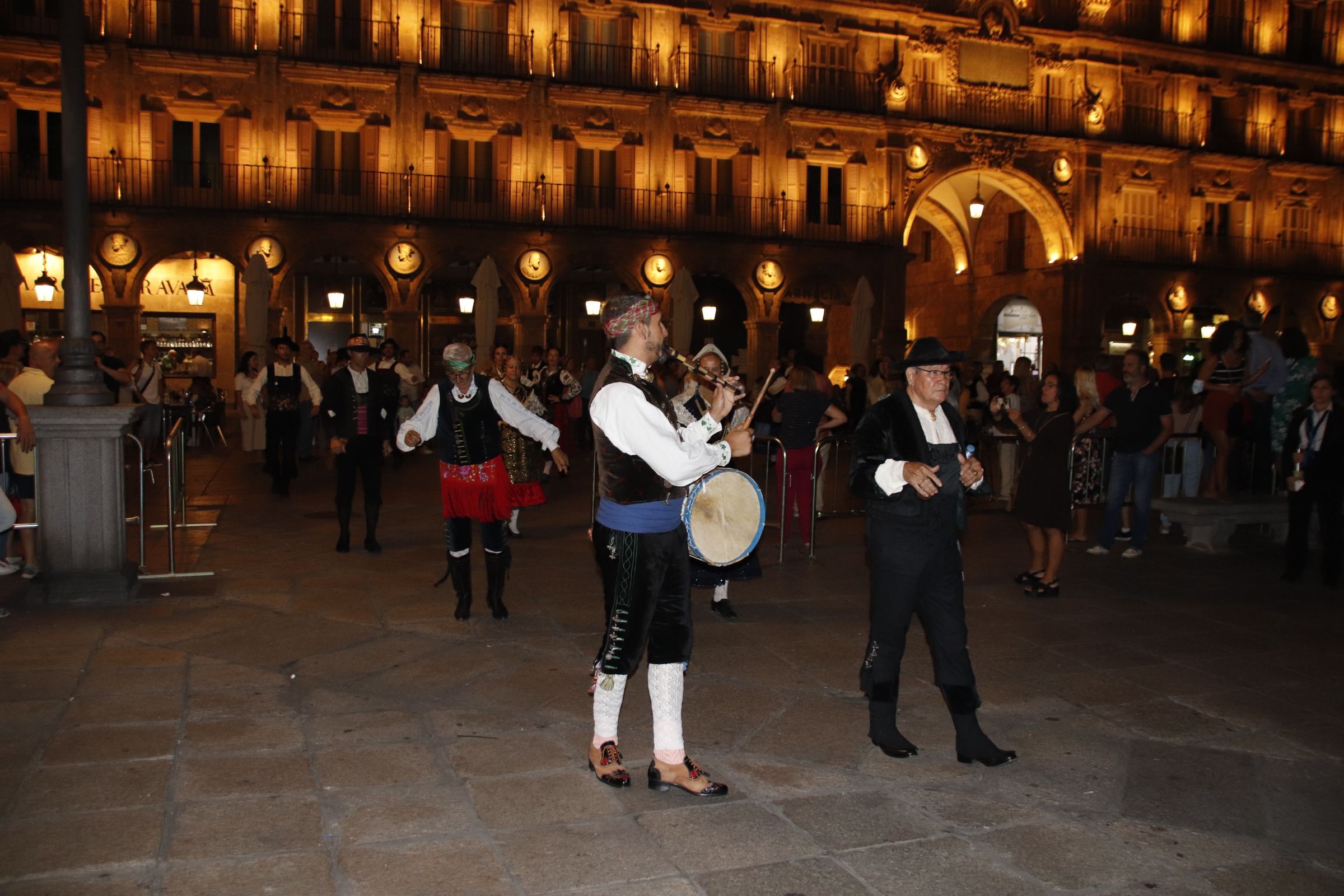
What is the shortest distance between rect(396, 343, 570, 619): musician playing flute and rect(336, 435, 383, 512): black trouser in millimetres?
2429

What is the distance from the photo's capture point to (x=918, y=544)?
4.76m

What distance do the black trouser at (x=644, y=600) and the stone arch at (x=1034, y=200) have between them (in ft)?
88.2

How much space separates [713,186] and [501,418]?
2184 cm

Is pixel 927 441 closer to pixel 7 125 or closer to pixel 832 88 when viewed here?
pixel 7 125

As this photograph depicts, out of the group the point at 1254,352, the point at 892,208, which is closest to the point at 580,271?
the point at 892,208

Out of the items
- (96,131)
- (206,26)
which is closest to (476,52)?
(206,26)

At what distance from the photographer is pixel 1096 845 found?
156 inches

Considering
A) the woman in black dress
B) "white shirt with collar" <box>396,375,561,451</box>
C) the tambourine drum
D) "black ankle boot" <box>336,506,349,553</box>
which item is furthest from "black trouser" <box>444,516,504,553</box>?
the woman in black dress

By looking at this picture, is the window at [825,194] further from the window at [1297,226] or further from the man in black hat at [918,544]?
the man in black hat at [918,544]

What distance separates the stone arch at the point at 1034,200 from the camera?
30203mm

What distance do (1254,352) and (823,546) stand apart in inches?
214

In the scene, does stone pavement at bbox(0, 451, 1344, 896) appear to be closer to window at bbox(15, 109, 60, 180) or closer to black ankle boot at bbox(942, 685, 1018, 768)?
black ankle boot at bbox(942, 685, 1018, 768)

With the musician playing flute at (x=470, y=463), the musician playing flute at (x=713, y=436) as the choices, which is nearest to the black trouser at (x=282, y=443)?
the musician playing flute at (x=713, y=436)

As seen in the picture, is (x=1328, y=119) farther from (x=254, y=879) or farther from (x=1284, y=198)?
(x=254, y=879)
